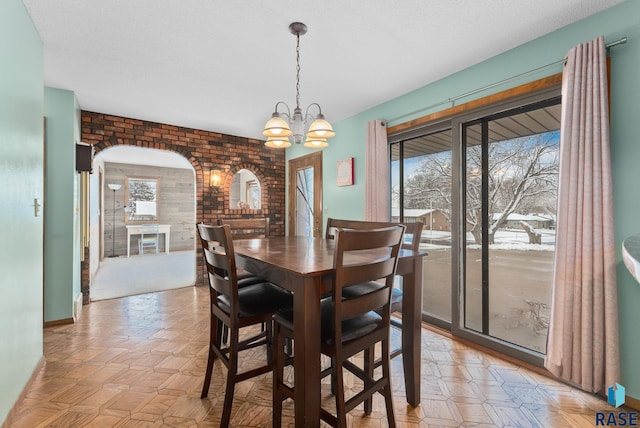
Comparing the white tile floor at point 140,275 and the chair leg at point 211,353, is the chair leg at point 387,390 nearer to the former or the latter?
the chair leg at point 211,353

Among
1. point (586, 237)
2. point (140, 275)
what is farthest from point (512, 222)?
point (140, 275)

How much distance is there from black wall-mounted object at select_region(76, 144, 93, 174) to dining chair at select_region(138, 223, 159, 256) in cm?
448

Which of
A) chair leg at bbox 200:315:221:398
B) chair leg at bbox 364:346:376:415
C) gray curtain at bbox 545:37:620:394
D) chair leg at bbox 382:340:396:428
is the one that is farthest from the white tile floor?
gray curtain at bbox 545:37:620:394

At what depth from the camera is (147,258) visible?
6.79m

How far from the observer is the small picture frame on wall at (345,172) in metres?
3.73

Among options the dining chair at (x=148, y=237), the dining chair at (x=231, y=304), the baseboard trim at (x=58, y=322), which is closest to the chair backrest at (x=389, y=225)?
the dining chair at (x=231, y=304)

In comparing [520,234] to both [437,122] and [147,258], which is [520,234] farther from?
[147,258]

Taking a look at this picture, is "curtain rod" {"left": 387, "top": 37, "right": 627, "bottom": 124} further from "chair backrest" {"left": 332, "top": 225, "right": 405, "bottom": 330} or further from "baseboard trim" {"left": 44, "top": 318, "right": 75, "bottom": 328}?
"baseboard trim" {"left": 44, "top": 318, "right": 75, "bottom": 328}

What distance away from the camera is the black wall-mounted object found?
10.2 ft

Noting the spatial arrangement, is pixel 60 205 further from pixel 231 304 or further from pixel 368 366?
pixel 368 366

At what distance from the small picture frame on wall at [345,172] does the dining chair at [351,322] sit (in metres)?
2.27

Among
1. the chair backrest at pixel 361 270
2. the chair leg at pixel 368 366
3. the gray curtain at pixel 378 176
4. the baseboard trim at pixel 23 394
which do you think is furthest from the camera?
the gray curtain at pixel 378 176

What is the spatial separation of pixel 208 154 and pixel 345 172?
7.12 feet

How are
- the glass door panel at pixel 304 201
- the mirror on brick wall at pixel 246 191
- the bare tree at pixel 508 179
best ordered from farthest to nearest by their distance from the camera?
the mirror on brick wall at pixel 246 191 → the glass door panel at pixel 304 201 → the bare tree at pixel 508 179
